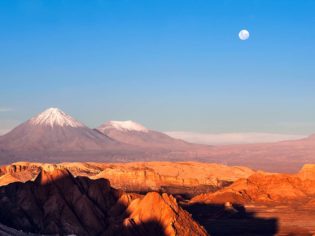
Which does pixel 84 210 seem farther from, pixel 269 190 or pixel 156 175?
pixel 156 175

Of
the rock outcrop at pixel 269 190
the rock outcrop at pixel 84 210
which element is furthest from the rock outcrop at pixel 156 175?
the rock outcrop at pixel 84 210


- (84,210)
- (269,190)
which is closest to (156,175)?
(269,190)

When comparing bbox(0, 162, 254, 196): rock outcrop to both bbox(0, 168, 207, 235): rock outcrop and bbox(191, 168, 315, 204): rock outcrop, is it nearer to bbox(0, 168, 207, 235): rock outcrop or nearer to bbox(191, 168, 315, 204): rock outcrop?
bbox(191, 168, 315, 204): rock outcrop

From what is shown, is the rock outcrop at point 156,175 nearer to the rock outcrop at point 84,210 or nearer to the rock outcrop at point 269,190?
the rock outcrop at point 269,190

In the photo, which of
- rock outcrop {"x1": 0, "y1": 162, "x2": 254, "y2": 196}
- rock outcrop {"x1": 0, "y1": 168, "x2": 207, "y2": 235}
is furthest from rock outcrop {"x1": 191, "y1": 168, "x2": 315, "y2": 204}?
rock outcrop {"x1": 0, "y1": 168, "x2": 207, "y2": 235}

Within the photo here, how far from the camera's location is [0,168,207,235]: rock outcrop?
1981 inches

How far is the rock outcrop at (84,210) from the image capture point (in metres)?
50.3

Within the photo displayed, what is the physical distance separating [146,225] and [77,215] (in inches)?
401

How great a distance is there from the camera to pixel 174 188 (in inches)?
4882

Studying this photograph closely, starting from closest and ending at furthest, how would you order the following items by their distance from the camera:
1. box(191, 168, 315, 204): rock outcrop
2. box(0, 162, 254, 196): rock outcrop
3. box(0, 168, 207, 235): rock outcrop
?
box(0, 168, 207, 235): rock outcrop
box(191, 168, 315, 204): rock outcrop
box(0, 162, 254, 196): rock outcrop

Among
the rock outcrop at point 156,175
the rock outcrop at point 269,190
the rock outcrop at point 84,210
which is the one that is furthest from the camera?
the rock outcrop at point 156,175

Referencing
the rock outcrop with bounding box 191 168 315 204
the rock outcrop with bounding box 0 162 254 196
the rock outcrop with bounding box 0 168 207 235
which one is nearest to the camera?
the rock outcrop with bounding box 0 168 207 235

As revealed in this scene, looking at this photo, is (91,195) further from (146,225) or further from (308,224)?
(308,224)

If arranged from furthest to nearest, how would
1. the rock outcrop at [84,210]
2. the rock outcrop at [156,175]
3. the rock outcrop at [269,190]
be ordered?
1. the rock outcrop at [156,175]
2. the rock outcrop at [269,190]
3. the rock outcrop at [84,210]
